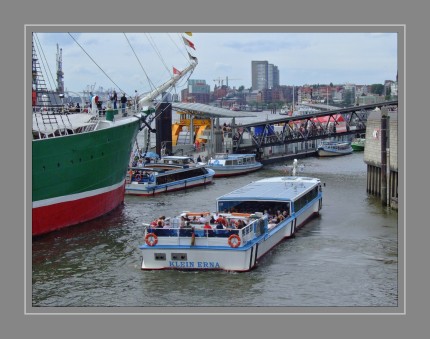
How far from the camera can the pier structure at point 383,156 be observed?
42.9m

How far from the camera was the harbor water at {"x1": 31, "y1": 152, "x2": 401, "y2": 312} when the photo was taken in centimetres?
2417

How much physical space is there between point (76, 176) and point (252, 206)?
8.50m

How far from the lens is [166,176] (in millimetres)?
54656

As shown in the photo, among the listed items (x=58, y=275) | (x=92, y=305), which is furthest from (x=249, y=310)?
(x=58, y=275)

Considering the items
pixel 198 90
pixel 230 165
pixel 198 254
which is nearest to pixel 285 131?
pixel 230 165

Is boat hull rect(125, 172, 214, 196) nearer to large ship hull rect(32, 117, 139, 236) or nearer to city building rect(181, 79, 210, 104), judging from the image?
city building rect(181, 79, 210, 104)

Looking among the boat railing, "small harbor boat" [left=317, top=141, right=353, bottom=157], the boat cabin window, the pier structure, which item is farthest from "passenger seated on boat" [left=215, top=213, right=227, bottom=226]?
"small harbor boat" [left=317, top=141, right=353, bottom=157]

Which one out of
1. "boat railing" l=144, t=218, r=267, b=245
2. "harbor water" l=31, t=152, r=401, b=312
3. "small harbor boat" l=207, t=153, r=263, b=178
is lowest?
"harbor water" l=31, t=152, r=401, b=312

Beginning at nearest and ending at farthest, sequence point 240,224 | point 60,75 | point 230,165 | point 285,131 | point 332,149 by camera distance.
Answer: point 240,224
point 60,75
point 230,165
point 285,131
point 332,149

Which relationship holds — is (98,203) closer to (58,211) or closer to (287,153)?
(58,211)

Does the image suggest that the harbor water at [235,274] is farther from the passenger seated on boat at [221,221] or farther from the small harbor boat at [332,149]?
the small harbor boat at [332,149]

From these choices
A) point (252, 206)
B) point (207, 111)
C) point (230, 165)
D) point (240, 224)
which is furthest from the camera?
point (207, 111)

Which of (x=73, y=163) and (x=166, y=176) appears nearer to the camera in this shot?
(x=73, y=163)

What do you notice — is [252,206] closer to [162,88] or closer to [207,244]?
[207,244]
